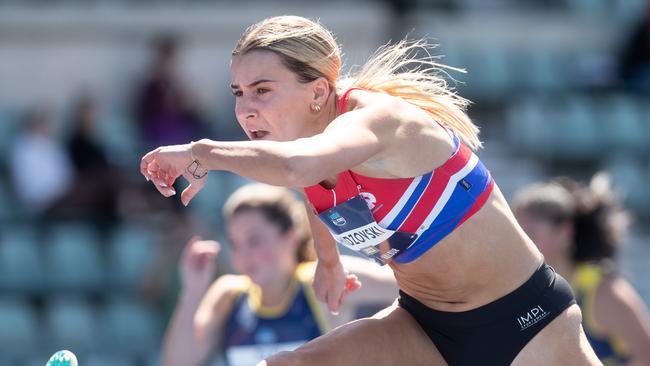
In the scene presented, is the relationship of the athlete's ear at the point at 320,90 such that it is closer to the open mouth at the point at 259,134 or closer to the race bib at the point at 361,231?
the open mouth at the point at 259,134

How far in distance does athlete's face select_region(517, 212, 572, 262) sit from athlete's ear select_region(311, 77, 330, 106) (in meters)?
2.35

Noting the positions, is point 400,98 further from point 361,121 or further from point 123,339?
point 123,339

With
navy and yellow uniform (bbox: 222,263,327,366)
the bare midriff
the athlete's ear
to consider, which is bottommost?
navy and yellow uniform (bbox: 222,263,327,366)

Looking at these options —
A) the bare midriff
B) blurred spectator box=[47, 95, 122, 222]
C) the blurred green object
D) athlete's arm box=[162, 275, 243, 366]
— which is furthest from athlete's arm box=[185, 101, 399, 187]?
blurred spectator box=[47, 95, 122, 222]

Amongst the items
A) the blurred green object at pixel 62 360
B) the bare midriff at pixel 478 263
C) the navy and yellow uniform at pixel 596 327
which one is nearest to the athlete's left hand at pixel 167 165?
the blurred green object at pixel 62 360

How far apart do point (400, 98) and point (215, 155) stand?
775 millimetres

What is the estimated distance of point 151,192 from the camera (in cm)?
946

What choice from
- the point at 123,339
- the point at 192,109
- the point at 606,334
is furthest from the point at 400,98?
the point at 192,109

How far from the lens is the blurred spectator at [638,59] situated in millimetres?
11578

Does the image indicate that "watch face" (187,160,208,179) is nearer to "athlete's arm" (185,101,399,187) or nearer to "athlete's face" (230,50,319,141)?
"athlete's arm" (185,101,399,187)

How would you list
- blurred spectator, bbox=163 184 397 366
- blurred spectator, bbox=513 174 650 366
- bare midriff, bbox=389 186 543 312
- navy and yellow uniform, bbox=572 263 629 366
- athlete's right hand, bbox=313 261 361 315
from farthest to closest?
1. navy and yellow uniform, bbox=572 263 629 366
2. blurred spectator, bbox=513 174 650 366
3. blurred spectator, bbox=163 184 397 366
4. athlete's right hand, bbox=313 261 361 315
5. bare midriff, bbox=389 186 543 312

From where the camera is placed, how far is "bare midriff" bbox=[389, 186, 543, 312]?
12.5 ft

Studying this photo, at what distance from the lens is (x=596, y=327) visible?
19.0 ft

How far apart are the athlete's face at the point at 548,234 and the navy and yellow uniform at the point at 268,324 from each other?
115cm
